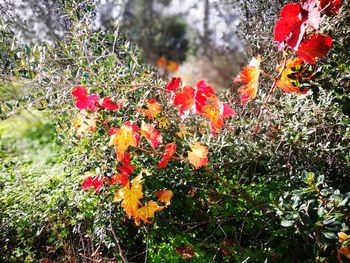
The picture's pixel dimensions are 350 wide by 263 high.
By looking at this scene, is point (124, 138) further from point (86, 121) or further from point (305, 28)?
point (305, 28)

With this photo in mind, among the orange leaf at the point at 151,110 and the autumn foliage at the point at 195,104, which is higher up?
the orange leaf at the point at 151,110

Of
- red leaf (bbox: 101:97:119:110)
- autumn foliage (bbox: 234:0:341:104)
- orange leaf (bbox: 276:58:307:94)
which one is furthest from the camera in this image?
red leaf (bbox: 101:97:119:110)

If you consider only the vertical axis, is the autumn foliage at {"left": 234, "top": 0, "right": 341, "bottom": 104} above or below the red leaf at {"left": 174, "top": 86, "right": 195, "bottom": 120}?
below

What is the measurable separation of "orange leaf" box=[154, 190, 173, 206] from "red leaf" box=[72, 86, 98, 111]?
57 centimetres

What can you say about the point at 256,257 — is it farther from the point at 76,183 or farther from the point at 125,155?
the point at 76,183

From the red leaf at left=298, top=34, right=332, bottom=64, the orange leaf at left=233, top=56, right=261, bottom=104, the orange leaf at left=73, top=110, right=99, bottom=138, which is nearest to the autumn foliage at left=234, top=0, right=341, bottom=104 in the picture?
the red leaf at left=298, top=34, right=332, bottom=64

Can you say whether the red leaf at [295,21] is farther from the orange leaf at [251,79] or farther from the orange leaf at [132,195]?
the orange leaf at [132,195]

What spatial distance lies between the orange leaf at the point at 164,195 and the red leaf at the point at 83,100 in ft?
1.88

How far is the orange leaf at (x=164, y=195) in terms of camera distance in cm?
175

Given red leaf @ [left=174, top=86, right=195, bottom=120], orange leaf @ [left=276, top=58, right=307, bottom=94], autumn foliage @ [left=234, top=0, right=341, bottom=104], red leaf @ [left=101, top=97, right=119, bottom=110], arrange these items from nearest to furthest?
autumn foliage @ [left=234, top=0, right=341, bottom=104] → orange leaf @ [left=276, top=58, right=307, bottom=94] → red leaf @ [left=174, top=86, right=195, bottom=120] → red leaf @ [left=101, top=97, right=119, bottom=110]

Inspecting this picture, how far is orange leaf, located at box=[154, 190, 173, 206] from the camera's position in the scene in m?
1.75

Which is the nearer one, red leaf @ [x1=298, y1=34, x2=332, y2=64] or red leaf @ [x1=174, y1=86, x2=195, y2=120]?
red leaf @ [x1=298, y1=34, x2=332, y2=64]

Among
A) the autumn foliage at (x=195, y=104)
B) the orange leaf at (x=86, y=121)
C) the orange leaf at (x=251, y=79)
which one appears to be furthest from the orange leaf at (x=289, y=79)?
the orange leaf at (x=86, y=121)

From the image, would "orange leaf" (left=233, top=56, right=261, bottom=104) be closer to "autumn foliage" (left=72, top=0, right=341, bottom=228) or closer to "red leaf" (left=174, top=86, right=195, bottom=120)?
"autumn foliage" (left=72, top=0, right=341, bottom=228)
